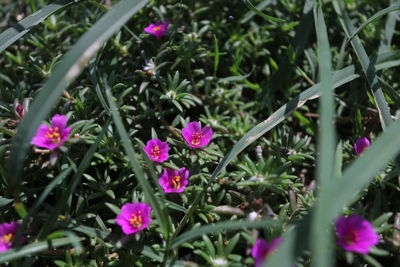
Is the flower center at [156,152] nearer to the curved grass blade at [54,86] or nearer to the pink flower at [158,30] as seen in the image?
the curved grass blade at [54,86]

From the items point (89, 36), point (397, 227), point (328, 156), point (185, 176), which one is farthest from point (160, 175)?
point (397, 227)

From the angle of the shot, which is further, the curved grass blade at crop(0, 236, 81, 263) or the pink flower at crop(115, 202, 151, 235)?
the pink flower at crop(115, 202, 151, 235)

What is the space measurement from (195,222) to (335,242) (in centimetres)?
64

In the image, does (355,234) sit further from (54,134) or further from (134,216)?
(54,134)

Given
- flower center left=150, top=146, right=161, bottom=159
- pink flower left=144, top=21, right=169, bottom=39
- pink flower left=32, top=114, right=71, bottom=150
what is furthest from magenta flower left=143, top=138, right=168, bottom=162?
pink flower left=144, top=21, right=169, bottom=39

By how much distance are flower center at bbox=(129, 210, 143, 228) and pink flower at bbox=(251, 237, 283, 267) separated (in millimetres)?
450

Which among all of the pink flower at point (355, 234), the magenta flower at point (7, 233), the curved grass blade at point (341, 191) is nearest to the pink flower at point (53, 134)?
the magenta flower at point (7, 233)

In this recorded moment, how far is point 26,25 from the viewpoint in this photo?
2.04 meters

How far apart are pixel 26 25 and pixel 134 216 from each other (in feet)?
3.55

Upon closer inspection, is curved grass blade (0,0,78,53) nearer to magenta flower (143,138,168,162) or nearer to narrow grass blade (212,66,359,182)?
magenta flower (143,138,168,162)

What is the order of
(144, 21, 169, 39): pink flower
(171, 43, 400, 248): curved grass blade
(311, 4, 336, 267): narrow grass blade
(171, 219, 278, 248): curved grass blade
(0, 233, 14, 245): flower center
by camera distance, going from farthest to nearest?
(144, 21, 169, 39): pink flower, (171, 43, 400, 248): curved grass blade, (0, 233, 14, 245): flower center, (171, 219, 278, 248): curved grass blade, (311, 4, 336, 267): narrow grass blade

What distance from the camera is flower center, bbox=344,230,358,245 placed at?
1419 mm

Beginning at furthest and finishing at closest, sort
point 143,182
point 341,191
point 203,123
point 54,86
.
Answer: point 203,123 < point 143,182 < point 54,86 < point 341,191

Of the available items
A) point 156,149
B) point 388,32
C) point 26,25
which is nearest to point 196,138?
point 156,149
